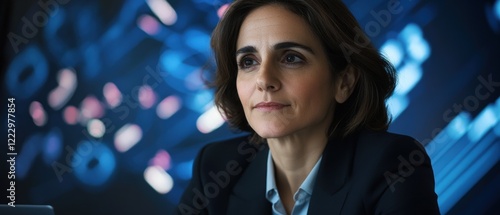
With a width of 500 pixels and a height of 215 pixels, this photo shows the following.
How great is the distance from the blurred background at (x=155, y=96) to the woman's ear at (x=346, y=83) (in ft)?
5.33

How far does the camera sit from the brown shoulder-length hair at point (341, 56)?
139cm

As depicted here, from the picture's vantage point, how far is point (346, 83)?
148 centimetres

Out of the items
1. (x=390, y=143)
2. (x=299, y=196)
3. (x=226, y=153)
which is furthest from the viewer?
(x=226, y=153)

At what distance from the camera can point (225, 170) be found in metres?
1.56

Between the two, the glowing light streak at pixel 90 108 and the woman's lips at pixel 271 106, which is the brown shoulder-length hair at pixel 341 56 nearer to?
the woman's lips at pixel 271 106

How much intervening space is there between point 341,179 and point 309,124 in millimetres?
145

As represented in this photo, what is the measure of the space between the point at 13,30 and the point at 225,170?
187cm

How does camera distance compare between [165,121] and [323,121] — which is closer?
[323,121]

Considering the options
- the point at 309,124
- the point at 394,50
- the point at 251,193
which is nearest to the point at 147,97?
the point at 394,50

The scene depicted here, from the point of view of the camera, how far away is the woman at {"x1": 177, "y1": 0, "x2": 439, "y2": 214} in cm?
131

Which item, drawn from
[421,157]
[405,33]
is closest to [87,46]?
[405,33]

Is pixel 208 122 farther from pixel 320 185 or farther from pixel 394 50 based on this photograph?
pixel 320 185

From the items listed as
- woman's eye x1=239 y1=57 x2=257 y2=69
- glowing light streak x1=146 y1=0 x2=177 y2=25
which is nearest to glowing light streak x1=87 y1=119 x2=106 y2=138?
glowing light streak x1=146 y1=0 x2=177 y2=25

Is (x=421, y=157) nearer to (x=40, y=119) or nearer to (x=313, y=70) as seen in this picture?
(x=313, y=70)
